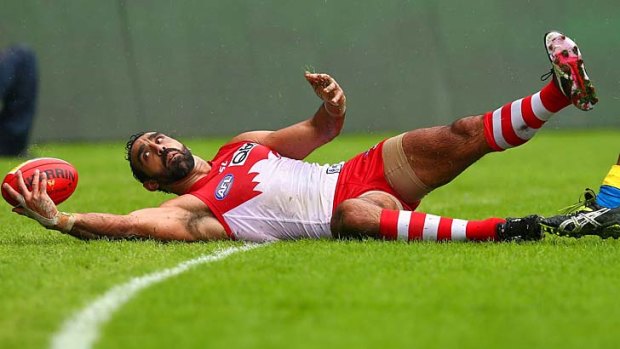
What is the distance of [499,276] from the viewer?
198 inches

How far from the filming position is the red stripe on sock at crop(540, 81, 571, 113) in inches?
243

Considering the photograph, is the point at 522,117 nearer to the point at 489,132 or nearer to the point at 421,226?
the point at 489,132

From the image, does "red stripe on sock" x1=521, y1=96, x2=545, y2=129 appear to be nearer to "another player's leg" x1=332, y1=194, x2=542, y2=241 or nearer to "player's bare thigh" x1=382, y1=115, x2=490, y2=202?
"player's bare thigh" x1=382, y1=115, x2=490, y2=202

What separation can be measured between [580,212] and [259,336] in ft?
9.29

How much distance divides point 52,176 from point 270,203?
137 centimetres

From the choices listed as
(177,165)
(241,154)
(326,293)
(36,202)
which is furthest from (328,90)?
(326,293)

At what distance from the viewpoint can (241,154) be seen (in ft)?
22.9

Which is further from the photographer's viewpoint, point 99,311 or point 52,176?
point 52,176

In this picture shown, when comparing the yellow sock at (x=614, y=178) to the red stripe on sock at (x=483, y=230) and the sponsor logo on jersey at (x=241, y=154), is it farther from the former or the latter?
the sponsor logo on jersey at (x=241, y=154)

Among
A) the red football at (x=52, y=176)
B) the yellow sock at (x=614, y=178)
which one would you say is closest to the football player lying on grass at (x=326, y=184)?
the red football at (x=52, y=176)

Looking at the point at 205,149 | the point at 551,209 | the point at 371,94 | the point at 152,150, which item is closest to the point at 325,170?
the point at 152,150

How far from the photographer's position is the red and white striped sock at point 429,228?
6.15 meters

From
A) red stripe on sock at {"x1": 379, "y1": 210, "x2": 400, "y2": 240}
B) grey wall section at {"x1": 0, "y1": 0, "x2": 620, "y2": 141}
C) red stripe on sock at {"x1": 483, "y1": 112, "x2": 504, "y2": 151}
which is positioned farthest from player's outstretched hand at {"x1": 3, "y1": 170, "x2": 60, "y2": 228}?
grey wall section at {"x1": 0, "y1": 0, "x2": 620, "y2": 141}

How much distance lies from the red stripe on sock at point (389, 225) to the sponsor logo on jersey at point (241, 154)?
114cm
